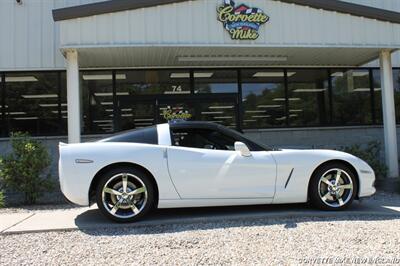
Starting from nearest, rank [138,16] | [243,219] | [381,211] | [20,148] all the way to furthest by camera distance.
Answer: [243,219] → [381,211] → [20,148] → [138,16]

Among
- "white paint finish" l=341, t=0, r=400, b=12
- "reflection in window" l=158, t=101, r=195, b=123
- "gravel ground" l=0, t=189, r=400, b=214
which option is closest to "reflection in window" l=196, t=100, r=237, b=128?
"reflection in window" l=158, t=101, r=195, b=123

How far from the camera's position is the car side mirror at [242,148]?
20.0ft

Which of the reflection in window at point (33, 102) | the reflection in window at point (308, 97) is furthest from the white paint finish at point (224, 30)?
the reflection in window at point (33, 102)

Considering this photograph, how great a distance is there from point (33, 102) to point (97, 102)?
1.68m

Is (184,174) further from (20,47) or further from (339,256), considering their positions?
(20,47)

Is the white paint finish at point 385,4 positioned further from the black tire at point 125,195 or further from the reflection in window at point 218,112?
the black tire at point 125,195

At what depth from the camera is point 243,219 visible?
19.5 feet

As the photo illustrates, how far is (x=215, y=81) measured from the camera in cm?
1224

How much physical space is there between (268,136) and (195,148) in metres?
6.32

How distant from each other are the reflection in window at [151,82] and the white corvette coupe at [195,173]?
220 inches

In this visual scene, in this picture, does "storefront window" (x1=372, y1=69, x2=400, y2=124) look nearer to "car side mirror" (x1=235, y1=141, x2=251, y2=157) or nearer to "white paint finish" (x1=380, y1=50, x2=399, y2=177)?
"white paint finish" (x1=380, y1=50, x2=399, y2=177)

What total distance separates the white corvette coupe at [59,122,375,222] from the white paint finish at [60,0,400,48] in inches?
125

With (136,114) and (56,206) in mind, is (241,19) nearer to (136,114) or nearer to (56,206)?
(136,114)

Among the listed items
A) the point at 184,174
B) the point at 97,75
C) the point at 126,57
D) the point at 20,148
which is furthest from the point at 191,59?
the point at 184,174
